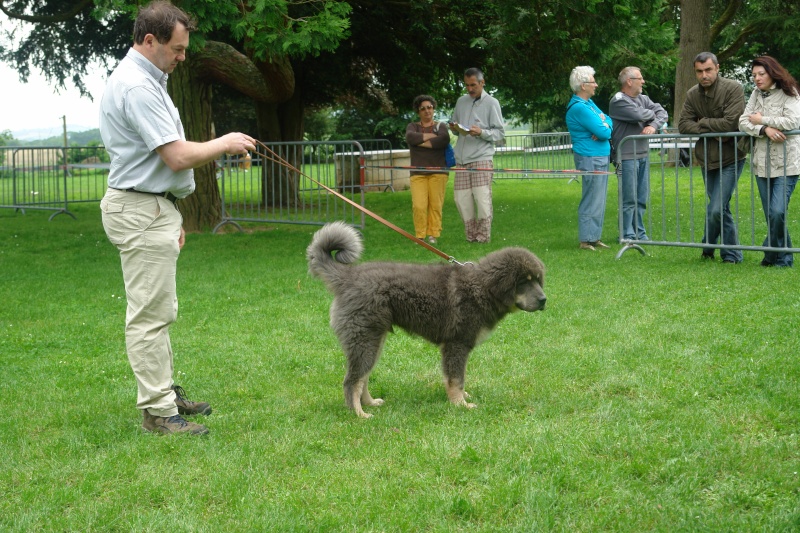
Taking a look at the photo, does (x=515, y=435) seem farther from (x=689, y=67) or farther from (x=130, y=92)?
(x=689, y=67)

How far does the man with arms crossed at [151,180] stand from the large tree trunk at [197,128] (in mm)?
9205

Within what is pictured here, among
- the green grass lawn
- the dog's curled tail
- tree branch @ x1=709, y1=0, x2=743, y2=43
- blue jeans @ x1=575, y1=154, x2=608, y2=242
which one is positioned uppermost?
tree branch @ x1=709, y1=0, x2=743, y2=43

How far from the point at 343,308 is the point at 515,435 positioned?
137 cm

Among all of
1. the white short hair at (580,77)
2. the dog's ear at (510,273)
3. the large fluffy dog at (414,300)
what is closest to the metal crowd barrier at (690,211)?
the white short hair at (580,77)

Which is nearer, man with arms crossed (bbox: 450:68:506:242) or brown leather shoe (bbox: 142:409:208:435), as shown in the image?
brown leather shoe (bbox: 142:409:208:435)

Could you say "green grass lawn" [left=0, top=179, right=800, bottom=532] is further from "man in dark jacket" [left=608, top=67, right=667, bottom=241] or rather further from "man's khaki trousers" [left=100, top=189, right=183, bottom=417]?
"man in dark jacket" [left=608, top=67, right=667, bottom=241]

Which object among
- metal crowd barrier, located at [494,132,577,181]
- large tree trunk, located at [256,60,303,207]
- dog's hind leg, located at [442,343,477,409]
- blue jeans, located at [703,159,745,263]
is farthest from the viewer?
metal crowd barrier, located at [494,132,577,181]

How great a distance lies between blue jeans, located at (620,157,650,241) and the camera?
10.9 meters

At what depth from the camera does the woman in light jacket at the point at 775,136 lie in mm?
8891

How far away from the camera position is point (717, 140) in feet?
31.5

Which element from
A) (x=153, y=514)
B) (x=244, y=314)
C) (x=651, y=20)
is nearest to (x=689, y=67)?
(x=651, y=20)

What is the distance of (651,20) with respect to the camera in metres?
14.5

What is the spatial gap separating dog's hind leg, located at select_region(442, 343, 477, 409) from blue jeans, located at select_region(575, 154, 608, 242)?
6.27 meters

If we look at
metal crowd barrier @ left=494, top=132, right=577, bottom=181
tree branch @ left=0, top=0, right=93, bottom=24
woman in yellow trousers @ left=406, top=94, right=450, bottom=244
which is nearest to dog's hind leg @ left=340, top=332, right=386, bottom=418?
woman in yellow trousers @ left=406, top=94, right=450, bottom=244
